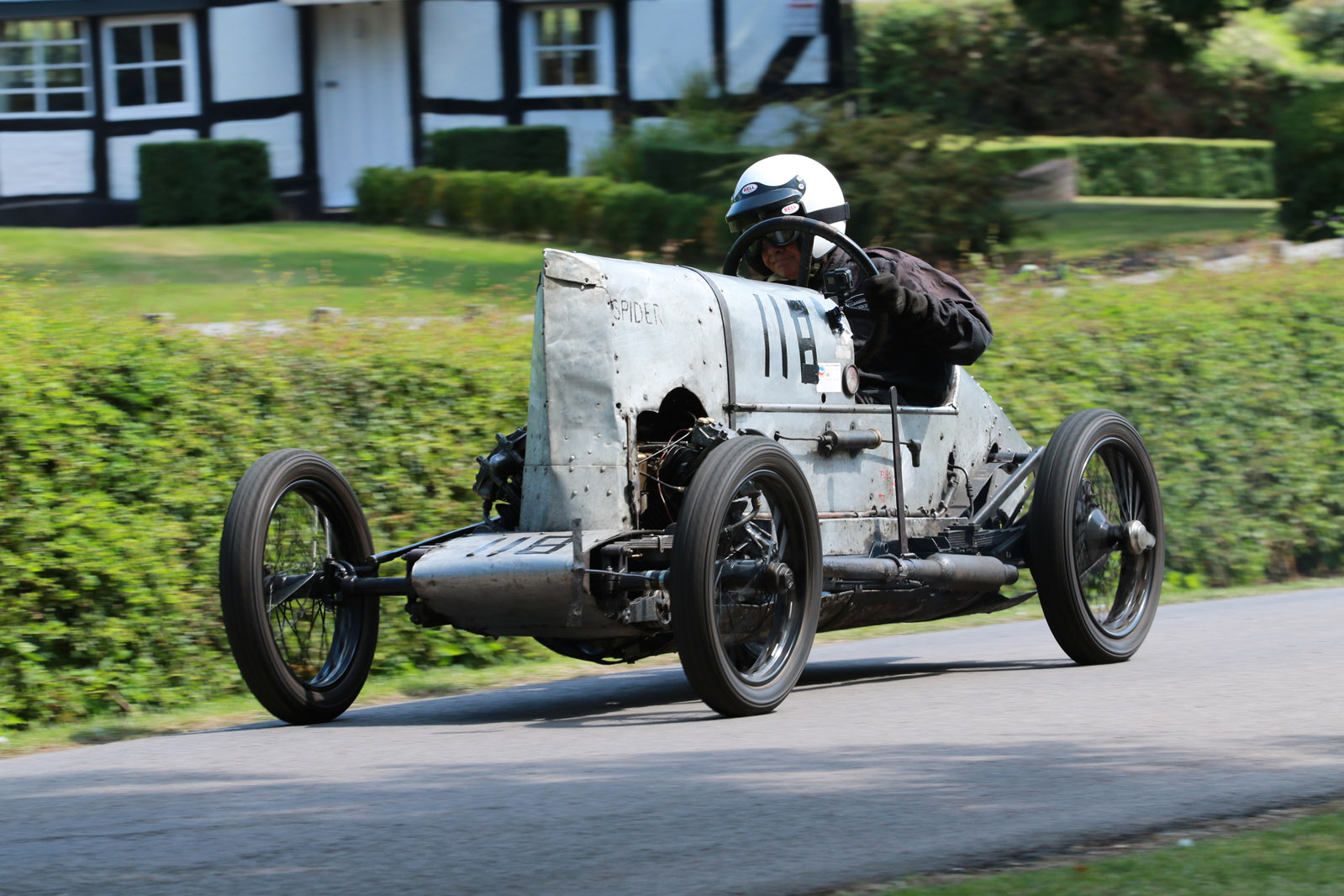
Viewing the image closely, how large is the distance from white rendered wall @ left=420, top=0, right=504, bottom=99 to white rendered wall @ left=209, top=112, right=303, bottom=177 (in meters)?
2.28

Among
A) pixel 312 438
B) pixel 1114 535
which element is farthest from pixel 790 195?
pixel 312 438

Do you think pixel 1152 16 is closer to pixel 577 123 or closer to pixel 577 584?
pixel 577 123

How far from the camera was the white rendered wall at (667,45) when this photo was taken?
28422mm

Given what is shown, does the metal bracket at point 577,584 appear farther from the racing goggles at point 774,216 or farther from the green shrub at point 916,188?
the green shrub at point 916,188

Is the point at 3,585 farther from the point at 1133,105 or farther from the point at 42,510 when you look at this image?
the point at 1133,105

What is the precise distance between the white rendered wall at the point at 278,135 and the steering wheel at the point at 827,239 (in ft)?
74.0


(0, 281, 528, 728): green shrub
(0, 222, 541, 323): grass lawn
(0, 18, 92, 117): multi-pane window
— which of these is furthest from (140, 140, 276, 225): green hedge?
(0, 281, 528, 728): green shrub

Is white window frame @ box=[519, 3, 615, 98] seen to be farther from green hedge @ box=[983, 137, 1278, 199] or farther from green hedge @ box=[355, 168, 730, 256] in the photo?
green hedge @ box=[983, 137, 1278, 199]

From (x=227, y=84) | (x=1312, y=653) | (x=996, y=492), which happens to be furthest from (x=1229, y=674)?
(x=227, y=84)

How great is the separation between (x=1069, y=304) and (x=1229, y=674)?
180 inches

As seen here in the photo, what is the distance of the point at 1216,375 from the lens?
1050 centimetres

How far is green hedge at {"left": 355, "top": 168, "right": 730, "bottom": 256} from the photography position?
2216 centimetres

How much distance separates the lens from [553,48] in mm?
29562

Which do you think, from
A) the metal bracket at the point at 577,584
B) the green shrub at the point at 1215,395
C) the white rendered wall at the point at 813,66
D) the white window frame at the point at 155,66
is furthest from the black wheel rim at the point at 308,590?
the white window frame at the point at 155,66
